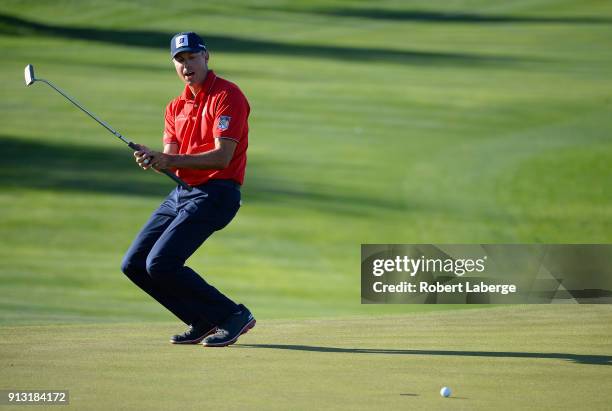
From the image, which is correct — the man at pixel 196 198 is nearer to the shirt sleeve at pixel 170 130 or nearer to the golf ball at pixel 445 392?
the shirt sleeve at pixel 170 130

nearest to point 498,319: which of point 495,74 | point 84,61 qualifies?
point 495,74

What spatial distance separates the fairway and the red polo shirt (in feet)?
3.03

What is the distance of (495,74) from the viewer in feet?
77.8

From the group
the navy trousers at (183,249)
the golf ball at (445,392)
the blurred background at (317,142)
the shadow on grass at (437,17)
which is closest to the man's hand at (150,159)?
the navy trousers at (183,249)

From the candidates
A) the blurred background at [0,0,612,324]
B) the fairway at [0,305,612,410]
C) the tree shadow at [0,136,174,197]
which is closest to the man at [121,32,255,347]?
the fairway at [0,305,612,410]

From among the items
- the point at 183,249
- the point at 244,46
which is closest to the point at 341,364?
the point at 183,249

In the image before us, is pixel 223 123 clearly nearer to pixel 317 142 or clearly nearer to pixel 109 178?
pixel 109 178

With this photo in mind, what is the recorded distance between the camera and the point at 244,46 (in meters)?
27.6

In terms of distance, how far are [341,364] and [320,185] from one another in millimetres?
10721

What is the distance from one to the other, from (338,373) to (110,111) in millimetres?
15839

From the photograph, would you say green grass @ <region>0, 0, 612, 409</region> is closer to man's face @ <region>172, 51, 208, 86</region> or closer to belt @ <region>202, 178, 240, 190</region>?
belt @ <region>202, 178, 240, 190</region>

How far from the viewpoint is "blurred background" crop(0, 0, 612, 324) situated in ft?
41.4

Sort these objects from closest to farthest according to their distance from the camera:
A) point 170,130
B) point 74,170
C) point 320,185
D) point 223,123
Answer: point 223,123 < point 170,130 < point 320,185 < point 74,170

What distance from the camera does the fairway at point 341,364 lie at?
4809 millimetres
